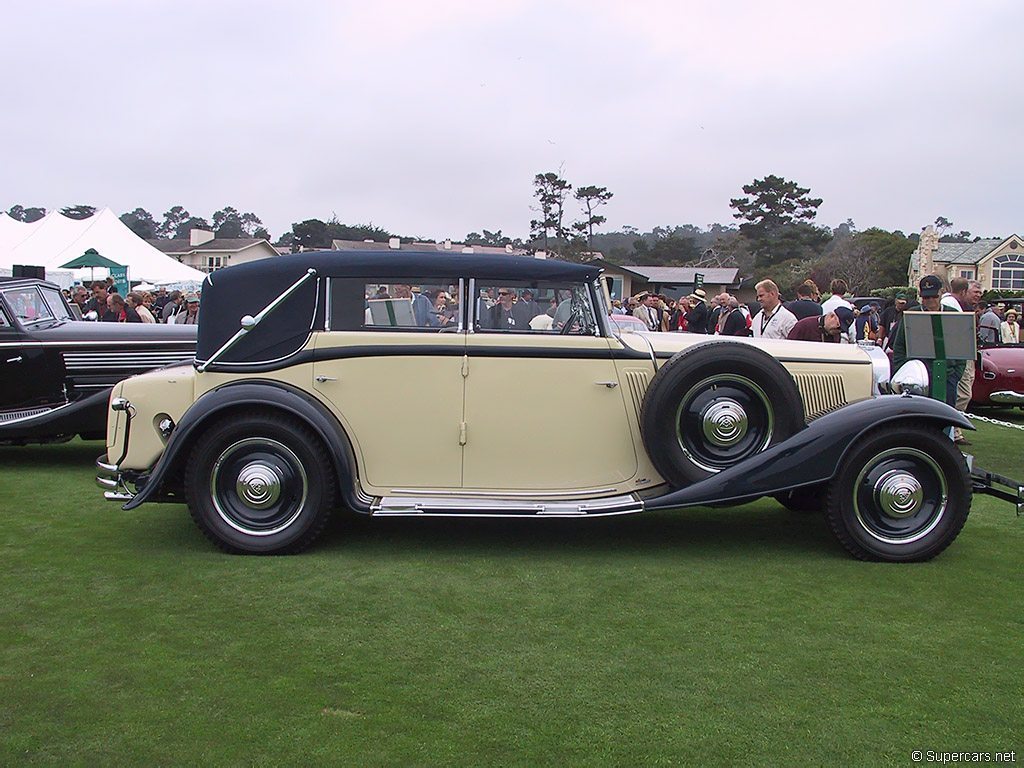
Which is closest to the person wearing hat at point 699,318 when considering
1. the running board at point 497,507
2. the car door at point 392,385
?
the running board at point 497,507

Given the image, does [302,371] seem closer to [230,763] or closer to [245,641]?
[245,641]

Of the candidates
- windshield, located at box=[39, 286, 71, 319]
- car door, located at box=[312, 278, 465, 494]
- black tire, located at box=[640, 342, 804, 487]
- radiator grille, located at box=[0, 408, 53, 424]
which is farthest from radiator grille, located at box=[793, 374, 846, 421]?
windshield, located at box=[39, 286, 71, 319]

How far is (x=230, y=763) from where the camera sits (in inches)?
117

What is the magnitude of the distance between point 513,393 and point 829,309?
5025 millimetres

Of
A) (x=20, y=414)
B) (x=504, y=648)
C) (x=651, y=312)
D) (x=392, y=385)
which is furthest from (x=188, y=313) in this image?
(x=504, y=648)

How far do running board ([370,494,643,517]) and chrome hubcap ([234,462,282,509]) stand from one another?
610 mm

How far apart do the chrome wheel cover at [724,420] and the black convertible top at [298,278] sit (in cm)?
101

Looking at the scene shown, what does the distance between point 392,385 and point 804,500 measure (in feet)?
9.97

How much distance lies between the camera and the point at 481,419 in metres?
5.40

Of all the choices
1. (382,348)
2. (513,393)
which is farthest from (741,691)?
(382,348)

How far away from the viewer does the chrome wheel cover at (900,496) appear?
5.28 m

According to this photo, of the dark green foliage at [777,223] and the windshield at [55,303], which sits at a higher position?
the dark green foliage at [777,223]

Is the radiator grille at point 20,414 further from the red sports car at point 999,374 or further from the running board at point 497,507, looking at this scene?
the red sports car at point 999,374

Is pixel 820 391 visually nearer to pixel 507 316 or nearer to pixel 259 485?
pixel 507 316
